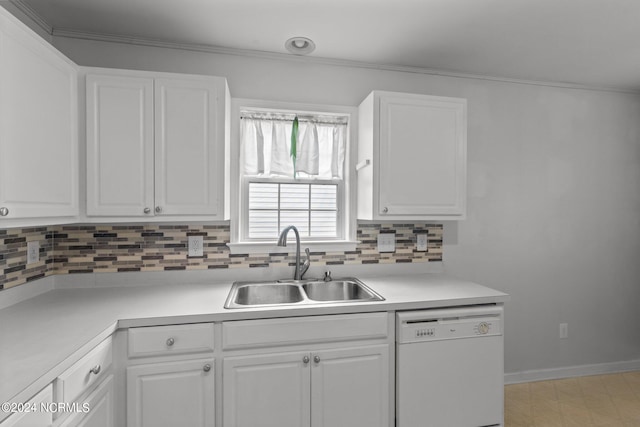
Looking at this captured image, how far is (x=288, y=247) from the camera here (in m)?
2.30

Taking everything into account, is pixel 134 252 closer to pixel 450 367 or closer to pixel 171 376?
pixel 171 376

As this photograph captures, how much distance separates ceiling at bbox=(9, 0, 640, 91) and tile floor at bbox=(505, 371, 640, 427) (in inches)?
97.9

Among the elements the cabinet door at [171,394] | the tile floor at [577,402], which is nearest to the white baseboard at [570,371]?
the tile floor at [577,402]

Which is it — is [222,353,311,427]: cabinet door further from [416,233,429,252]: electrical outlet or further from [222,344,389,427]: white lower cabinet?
[416,233,429,252]: electrical outlet

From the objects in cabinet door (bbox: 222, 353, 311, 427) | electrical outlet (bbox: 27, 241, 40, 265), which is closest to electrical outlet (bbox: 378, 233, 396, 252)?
cabinet door (bbox: 222, 353, 311, 427)

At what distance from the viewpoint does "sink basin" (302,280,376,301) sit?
217 cm

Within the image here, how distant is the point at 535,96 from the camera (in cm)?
268

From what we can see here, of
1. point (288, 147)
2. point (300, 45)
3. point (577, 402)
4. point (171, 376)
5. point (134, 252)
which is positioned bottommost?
point (577, 402)

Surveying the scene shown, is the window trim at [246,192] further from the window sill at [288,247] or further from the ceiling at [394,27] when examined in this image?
the ceiling at [394,27]

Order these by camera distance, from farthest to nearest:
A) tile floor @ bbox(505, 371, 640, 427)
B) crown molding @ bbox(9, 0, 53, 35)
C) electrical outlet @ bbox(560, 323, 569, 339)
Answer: electrical outlet @ bbox(560, 323, 569, 339) < tile floor @ bbox(505, 371, 640, 427) < crown molding @ bbox(9, 0, 53, 35)

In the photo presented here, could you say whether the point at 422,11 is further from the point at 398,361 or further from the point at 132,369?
the point at 132,369

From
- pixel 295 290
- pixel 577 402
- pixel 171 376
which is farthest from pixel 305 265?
pixel 577 402

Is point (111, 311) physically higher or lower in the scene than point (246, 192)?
lower

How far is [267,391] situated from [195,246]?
102cm
